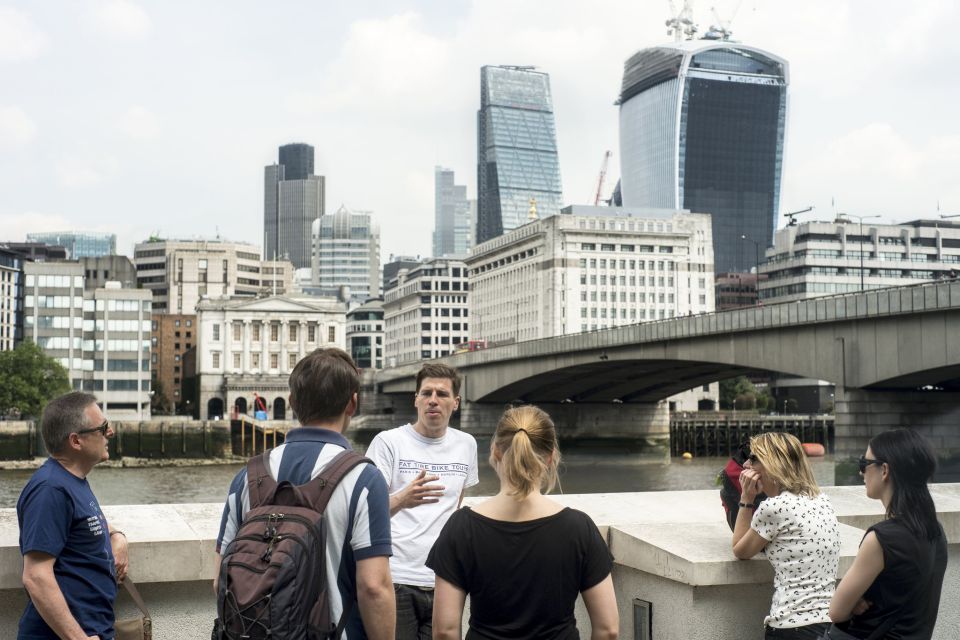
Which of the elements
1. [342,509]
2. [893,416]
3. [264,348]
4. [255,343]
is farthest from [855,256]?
[342,509]

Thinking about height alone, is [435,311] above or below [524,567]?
above

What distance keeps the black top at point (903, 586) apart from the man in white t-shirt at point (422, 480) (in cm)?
186

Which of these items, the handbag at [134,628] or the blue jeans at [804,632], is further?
the blue jeans at [804,632]

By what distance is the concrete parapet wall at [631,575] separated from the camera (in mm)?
5430

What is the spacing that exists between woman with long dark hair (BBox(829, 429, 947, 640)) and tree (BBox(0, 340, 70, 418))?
87.0 meters

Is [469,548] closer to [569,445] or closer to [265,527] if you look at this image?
[265,527]

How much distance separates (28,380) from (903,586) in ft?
296

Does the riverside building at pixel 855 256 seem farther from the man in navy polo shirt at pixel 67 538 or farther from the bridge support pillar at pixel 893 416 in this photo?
the man in navy polo shirt at pixel 67 538

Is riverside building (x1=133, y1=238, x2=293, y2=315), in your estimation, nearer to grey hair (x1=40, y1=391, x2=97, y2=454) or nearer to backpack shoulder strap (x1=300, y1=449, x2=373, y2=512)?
grey hair (x1=40, y1=391, x2=97, y2=454)

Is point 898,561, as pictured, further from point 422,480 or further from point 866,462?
point 422,480

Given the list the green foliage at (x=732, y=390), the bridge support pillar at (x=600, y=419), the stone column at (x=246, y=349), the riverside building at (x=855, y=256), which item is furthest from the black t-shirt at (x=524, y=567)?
the riverside building at (x=855, y=256)

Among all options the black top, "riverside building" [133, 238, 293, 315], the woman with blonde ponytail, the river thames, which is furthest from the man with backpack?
"riverside building" [133, 238, 293, 315]

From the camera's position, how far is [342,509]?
13.7ft

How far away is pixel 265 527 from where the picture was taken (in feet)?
13.1
